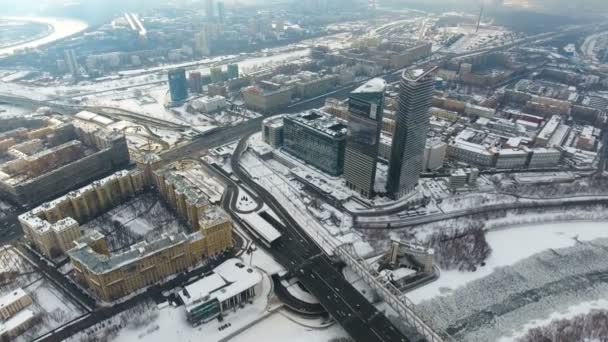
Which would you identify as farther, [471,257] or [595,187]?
[595,187]

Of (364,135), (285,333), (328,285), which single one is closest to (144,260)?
(285,333)

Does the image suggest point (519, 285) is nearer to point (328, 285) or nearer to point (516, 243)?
point (516, 243)

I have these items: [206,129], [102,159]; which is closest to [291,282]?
[102,159]

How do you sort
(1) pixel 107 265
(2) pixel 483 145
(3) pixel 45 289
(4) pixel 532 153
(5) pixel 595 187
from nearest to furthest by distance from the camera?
(1) pixel 107 265
(3) pixel 45 289
(5) pixel 595 187
(4) pixel 532 153
(2) pixel 483 145

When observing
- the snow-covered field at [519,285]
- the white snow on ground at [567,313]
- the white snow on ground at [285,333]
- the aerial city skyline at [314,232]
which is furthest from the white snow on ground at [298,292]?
the white snow on ground at [567,313]

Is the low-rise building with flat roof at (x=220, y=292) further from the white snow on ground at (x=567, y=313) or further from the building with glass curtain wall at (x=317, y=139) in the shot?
the building with glass curtain wall at (x=317, y=139)

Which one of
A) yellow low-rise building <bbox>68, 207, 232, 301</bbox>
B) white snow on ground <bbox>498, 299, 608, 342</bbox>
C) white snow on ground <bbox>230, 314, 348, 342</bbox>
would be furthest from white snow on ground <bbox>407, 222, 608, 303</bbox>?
yellow low-rise building <bbox>68, 207, 232, 301</bbox>

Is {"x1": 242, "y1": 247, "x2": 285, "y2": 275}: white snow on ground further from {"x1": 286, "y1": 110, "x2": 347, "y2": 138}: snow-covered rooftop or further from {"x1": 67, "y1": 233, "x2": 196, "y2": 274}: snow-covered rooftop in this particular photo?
{"x1": 286, "y1": 110, "x2": 347, "y2": 138}: snow-covered rooftop

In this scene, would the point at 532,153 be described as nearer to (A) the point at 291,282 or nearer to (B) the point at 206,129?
(A) the point at 291,282
